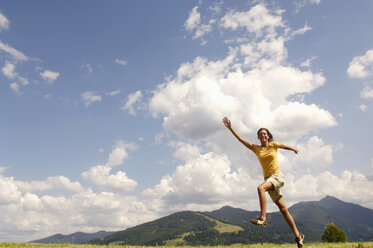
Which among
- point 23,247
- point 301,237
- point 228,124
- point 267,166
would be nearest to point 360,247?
point 301,237

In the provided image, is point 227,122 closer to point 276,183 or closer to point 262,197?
point 276,183

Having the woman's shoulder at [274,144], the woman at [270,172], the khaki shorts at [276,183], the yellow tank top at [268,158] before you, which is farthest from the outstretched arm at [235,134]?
the khaki shorts at [276,183]

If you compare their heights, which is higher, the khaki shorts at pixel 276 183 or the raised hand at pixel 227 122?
the raised hand at pixel 227 122

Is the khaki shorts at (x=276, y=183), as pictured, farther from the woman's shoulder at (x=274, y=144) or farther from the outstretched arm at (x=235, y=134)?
the outstretched arm at (x=235, y=134)

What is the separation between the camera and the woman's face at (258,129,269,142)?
30.1 feet

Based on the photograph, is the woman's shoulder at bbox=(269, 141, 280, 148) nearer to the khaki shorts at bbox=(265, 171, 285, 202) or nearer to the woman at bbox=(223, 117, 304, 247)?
the woman at bbox=(223, 117, 304, 247)

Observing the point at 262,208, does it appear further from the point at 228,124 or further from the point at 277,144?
the point at 228,124

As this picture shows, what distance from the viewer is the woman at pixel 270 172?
319 inches

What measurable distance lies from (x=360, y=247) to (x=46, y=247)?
11723 millimetres

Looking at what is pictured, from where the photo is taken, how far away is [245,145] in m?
9.49

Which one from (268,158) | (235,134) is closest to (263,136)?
(268,158)

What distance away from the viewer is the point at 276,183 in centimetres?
838

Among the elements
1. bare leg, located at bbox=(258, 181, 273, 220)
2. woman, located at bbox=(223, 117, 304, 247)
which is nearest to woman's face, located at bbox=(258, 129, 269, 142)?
woman, located at bbox=(223, 117, 304, 247)

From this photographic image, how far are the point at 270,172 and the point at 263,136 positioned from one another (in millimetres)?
1220
